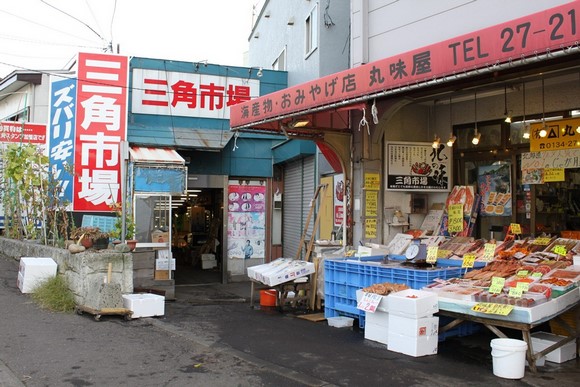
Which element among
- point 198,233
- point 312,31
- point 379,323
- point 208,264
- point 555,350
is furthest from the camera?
point 198,233

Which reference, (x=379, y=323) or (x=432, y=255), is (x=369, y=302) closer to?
(x=379, y=323)

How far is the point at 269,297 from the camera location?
11.1 m

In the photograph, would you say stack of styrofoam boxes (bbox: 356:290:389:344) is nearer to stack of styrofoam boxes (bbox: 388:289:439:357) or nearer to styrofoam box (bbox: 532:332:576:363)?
stack of styrofoam boxes (bbox: 388:289:439:357)

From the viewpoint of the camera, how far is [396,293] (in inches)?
294

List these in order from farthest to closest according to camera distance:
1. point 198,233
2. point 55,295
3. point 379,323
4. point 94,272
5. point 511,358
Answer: point 198,233, point 55,295, point 94,272, point 379,323, point 511,358

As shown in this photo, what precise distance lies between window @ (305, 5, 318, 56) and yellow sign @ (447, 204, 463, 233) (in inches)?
237

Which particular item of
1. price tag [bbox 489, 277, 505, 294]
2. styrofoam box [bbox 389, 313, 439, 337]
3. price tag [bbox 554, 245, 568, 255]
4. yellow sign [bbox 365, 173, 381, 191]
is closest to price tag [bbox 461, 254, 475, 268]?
price tag [bbox 554, 245, 568, 255]

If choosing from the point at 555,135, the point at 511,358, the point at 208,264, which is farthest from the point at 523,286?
the point at 208,264

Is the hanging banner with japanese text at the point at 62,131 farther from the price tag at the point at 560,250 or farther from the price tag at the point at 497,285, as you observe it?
the price tag at the point at 560,250

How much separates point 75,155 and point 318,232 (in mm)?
6663

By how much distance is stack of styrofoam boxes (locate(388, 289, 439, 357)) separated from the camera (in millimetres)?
7004

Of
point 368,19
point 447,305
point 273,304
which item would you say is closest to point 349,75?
point 368,19

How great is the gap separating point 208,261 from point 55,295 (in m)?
8.50

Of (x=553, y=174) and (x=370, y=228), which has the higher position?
(x=553, y=174)
